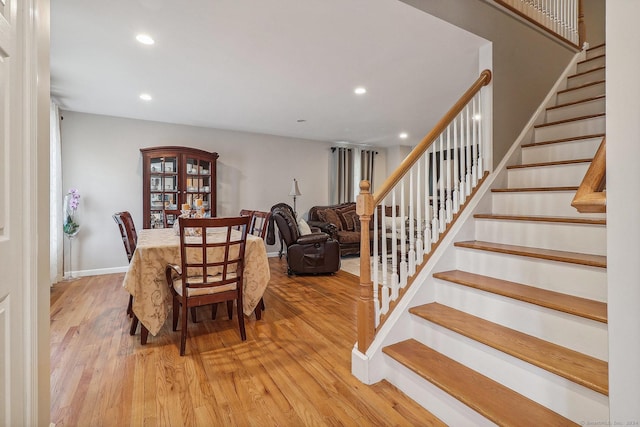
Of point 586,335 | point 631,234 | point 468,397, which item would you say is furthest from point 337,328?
point 631,234

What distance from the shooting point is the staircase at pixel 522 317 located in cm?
123

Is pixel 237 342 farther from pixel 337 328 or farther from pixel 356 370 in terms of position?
pixel 356 370

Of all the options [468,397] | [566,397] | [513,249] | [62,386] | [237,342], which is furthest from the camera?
[237,342]

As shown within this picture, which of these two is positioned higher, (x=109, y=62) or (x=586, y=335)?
(x=109, y=62)

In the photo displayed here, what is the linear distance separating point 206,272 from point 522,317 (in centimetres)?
204

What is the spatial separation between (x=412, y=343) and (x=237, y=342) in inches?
51.9

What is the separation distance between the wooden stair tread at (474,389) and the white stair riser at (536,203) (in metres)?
1.25

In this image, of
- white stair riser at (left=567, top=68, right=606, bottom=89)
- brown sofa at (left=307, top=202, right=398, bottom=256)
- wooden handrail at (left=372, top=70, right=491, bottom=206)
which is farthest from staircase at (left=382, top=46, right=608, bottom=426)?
brown sofa at (left=307, top=202, right=398, bottom=256)

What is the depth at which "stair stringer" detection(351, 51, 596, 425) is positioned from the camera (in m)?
1.43

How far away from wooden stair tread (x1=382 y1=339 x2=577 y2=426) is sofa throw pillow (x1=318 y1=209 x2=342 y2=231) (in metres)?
3.95

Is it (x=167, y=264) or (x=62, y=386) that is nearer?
(x=62, y=386)

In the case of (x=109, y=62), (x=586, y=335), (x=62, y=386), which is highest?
(x=109, y=62)

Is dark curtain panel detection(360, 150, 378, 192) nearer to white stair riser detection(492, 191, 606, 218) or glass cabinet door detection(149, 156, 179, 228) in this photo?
glass cabinet door detection(149, 156, 179, 228)

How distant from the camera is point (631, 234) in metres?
0.76
